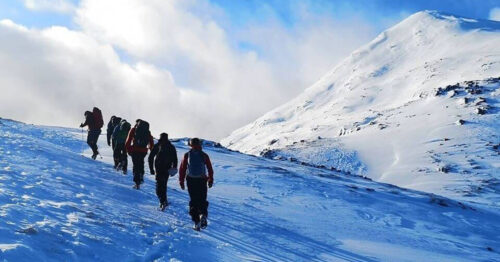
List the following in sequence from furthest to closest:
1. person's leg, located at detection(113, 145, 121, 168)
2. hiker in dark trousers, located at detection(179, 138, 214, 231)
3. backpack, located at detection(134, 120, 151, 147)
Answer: person's leg, located at detection(113, 145, 121, 168), backpack, located at detection(134, 120, 151, 147), hiker in dark trousers, located at detection(179, 138, 214, 231)

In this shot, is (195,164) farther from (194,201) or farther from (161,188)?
(161,188)

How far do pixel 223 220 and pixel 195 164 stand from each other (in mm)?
2274

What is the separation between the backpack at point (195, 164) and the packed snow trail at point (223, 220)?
141 cm

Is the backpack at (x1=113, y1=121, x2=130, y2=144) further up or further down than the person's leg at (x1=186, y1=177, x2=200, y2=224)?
further up

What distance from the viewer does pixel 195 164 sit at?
13.1 meters

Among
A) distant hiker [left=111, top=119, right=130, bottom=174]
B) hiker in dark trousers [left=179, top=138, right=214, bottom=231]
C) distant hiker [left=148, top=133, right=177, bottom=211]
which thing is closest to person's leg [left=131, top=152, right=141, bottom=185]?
distant hiker [left=148, top=133, right=177, bottom=211]

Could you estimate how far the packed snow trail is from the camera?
9.90m

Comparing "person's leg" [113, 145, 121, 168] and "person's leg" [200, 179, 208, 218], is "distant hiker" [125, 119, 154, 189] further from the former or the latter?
"person's leg" [200, 179, 208, 218]

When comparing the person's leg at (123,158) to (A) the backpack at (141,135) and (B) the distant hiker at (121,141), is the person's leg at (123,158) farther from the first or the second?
(A) the backpack at (141,135)

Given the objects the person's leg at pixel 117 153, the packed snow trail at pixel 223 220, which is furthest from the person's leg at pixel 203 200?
the person's leg at pixel 117 153

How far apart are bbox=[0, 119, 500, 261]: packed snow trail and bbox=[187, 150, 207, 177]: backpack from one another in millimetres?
1408

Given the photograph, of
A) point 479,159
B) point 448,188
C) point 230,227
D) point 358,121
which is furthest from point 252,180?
point 358,121

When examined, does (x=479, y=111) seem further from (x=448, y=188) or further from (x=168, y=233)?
(x=168, y=233)

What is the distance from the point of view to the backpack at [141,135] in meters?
17.5
